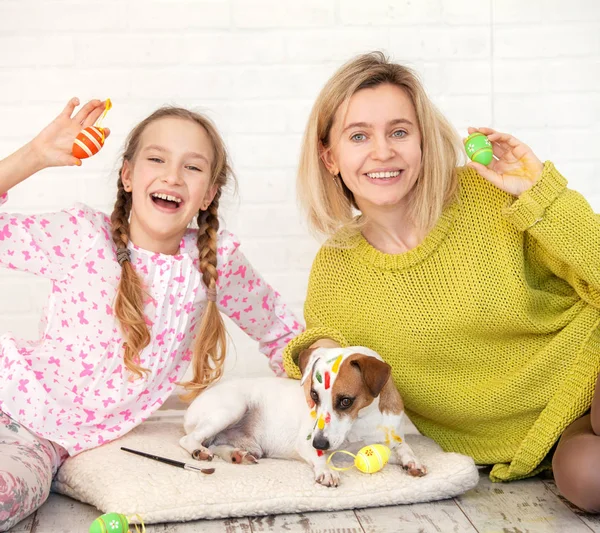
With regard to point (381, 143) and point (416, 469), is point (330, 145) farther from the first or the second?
point (416, 469)

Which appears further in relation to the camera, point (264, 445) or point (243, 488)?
point (264, 445)

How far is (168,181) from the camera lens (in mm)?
2320

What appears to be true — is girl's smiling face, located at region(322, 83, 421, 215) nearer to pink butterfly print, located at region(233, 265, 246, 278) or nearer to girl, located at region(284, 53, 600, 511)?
girl, located at region(284, 53, 600, 511)

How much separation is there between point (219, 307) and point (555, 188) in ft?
3.26

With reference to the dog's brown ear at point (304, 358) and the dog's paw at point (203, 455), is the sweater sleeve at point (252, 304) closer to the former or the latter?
the dog's brown ear at point (304, 358)

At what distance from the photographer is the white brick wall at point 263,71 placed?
311 cm

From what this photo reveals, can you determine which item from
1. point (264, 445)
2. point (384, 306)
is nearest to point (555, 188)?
point (384, 306)

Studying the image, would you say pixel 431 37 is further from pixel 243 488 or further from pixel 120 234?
pixel 243 488

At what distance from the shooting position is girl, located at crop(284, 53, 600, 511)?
2209 millimetres

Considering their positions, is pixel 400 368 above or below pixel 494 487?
above

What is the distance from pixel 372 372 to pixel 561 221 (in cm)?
59

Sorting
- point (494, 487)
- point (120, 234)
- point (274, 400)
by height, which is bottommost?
point (494, 487)

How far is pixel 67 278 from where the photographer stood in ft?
7.45

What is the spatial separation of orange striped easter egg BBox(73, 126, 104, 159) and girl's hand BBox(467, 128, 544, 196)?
3.08 ft
